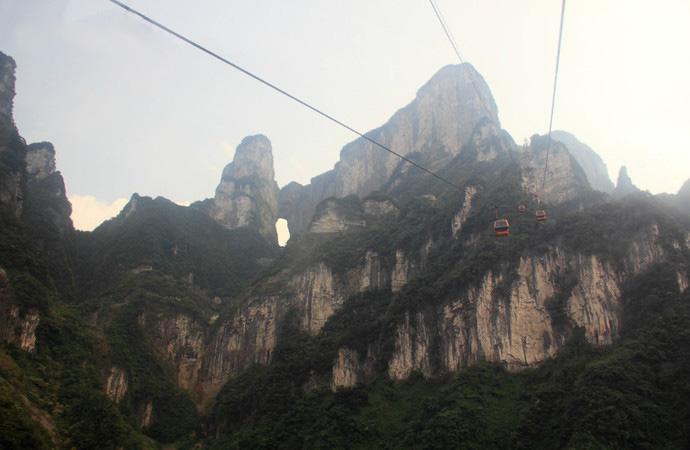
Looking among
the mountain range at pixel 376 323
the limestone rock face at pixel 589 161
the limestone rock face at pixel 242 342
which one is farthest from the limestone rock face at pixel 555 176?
the limestone rock face at pixel 589 161

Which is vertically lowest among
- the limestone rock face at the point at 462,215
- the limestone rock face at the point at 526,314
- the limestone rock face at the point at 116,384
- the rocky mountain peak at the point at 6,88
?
the limestone rock face at the point at 116,384

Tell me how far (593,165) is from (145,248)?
109177mm

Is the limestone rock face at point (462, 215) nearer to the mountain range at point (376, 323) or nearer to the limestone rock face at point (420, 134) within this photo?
the mountain range at point (376, 323)

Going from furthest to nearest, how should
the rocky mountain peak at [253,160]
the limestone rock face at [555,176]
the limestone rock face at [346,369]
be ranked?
A: 1. the rocky mountain peak at [253,160]
2. the limestone rock face at [555,176]
3. the limestone rock face at [346,369]

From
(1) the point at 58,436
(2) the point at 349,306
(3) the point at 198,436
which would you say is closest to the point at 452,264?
(2) the point at 349,306

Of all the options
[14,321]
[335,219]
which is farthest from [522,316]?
[335,219]

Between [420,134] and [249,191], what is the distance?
43464 mm

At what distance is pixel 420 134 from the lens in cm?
14488

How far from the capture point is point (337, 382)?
241 feet

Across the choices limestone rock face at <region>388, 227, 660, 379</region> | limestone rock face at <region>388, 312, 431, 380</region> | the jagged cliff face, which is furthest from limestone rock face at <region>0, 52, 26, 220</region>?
limestone rock face at <region>388, 227, 660, 379</region>

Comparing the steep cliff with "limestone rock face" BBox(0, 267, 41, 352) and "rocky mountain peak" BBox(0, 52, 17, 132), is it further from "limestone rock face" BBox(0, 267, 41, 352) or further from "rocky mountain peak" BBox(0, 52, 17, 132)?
"limestone rock face" BBox(0, 267, 41, 352)

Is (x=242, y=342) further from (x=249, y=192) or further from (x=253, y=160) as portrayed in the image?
(x=253, y=160)

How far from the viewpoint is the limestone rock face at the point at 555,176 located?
85500 mm

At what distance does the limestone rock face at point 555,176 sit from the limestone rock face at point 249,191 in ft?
247
